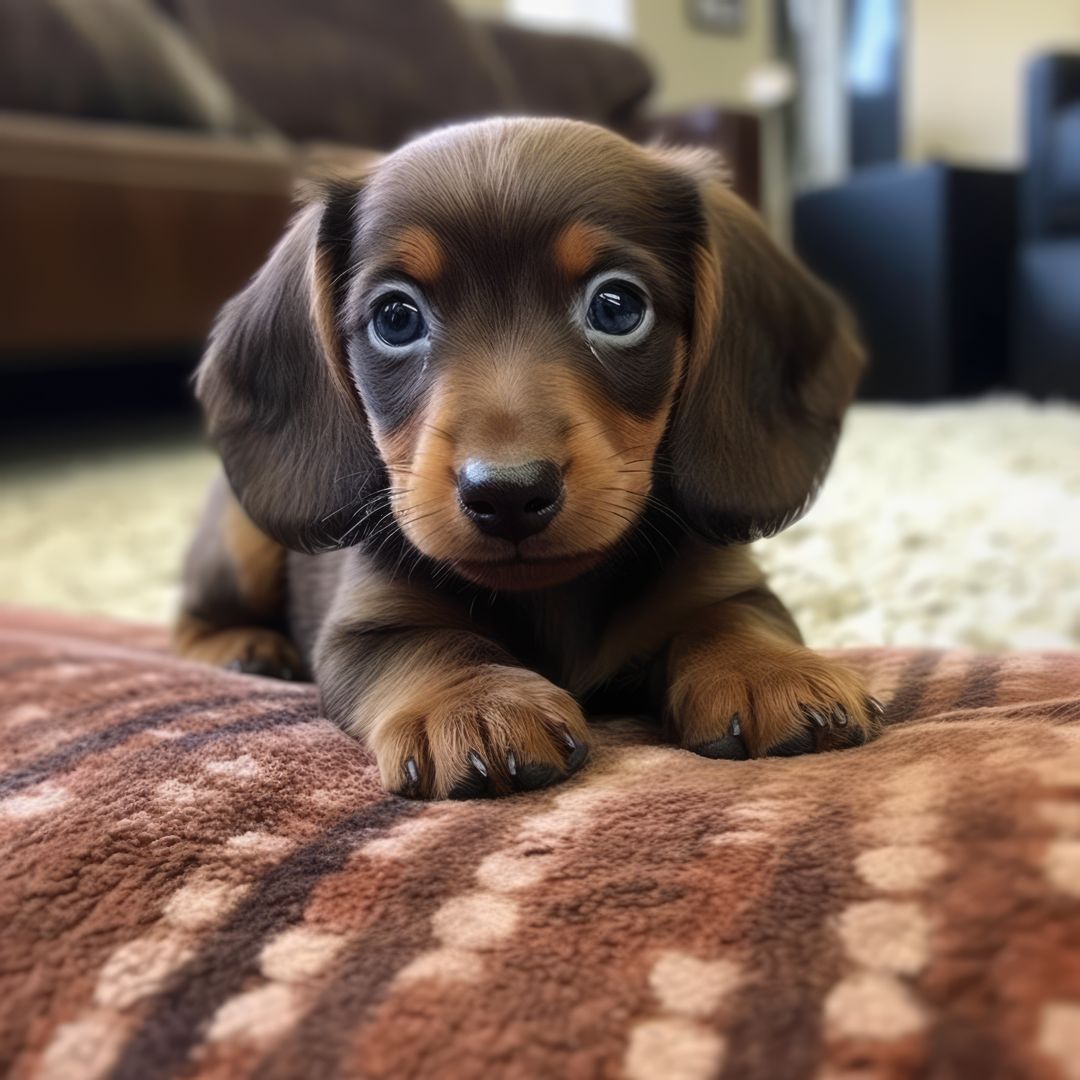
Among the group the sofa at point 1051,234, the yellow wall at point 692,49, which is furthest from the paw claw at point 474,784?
the yellow wall at point 692,49

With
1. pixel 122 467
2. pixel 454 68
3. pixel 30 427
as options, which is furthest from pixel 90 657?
pixel 454 68

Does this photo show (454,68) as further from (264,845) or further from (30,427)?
(264,845)

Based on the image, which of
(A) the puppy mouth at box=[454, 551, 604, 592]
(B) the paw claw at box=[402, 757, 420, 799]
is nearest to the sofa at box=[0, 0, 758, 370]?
(A) the puppy mouth at box=[454, 551, 604, 592]

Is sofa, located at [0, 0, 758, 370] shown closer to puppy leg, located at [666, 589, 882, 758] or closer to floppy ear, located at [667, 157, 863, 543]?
floppy ear, located at [667, 157, 863, 543]

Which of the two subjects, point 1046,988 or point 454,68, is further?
point 454,68

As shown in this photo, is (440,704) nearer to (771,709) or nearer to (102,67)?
(771,709)

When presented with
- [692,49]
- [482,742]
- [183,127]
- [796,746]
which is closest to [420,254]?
[482,742]
